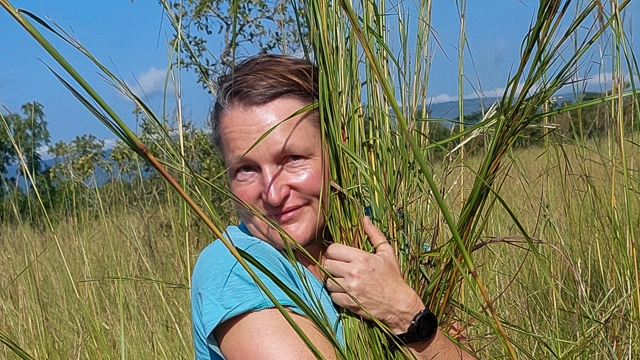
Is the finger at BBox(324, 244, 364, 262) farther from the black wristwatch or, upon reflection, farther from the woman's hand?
the black wristwatch

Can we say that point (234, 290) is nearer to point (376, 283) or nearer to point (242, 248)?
point (242, 248)

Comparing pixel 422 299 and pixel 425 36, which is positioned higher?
pixel 425 36

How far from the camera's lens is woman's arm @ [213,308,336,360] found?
1214 millimetres

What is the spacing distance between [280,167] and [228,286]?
258 mm

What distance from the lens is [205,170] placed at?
15.4 feet

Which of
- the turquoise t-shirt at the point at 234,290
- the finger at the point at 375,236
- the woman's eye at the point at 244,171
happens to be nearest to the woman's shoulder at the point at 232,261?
the turquoise t-shirt at the point at 234,290

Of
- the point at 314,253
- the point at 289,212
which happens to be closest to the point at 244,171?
the point at 289,212

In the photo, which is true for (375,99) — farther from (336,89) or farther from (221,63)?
(221,63)

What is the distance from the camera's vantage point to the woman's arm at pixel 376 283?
1147mm

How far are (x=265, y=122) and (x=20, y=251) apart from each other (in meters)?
2.84

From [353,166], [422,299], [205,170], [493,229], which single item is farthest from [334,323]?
[205,170]

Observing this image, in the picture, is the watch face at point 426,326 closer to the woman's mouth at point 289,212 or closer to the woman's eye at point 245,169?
the woman's mouth at point 289,212

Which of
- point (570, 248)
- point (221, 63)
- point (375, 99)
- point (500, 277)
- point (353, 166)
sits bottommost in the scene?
point (500, 277)

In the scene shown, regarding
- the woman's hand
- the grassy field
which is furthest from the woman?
the grassy field
